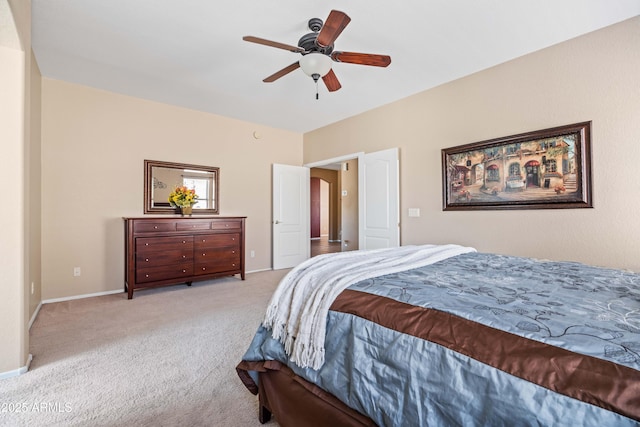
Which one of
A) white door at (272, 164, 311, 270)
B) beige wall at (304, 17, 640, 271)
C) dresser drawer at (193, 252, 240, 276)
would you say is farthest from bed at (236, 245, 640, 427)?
white door at (272, 164, 311, 270)

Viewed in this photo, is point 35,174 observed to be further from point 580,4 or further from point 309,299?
point 580,4

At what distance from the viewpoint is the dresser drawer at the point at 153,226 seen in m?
3.74

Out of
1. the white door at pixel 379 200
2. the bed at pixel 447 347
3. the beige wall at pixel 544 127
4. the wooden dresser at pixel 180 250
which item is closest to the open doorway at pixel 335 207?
the white door at pixel 379 200

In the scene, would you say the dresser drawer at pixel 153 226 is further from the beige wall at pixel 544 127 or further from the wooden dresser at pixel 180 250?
the beige wall at pixel 544 127

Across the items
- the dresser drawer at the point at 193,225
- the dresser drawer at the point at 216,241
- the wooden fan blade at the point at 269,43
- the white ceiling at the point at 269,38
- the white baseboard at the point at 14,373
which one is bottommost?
the white baseboard at the point at 14,373

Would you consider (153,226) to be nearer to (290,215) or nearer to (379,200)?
(290,215)

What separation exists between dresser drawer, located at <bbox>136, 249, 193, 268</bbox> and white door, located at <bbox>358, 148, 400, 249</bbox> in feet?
8.61

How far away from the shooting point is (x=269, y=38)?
285 cm

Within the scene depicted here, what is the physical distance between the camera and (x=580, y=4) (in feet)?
7.79

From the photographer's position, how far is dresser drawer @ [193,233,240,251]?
4268 mm

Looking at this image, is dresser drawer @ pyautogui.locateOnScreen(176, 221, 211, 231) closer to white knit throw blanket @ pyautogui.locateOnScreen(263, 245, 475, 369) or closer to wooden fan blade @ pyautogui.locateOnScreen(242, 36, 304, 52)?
wooden fan blade @ pyautogui.locateOnScreen(242, 36, 304, 52)

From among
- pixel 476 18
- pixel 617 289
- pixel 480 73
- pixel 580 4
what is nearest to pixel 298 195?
pixel 480 73

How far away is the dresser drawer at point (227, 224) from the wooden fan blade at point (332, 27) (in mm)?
3016

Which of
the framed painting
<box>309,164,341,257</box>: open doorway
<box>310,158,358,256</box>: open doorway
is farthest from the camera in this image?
<box>309,164,341,257</box>: open doorway
